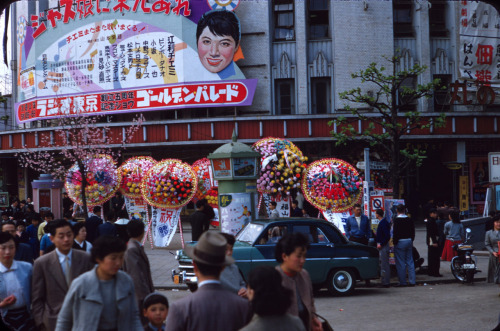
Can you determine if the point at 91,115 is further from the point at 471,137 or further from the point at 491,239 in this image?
the point at 491,239

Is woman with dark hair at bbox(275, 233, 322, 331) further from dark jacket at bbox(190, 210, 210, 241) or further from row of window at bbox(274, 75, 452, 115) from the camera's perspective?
row of window at bbox(274, 75, 452, 115)

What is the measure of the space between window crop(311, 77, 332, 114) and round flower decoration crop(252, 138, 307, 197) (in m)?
10.8

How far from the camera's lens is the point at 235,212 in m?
15.9

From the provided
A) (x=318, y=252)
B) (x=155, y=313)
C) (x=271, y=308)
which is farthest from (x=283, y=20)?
(x=271, y=308)

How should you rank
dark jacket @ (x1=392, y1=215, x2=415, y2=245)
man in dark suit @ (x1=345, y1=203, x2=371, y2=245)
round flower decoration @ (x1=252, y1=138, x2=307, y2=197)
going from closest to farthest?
dark jacket @ (x1=392, y1=215, x2=415, y2=245), man in dark suit @ (x1=345, y1=203, x2=371, y2=245), round flower decoration @ (x1=252, y1=138, x2=307, y2=197)

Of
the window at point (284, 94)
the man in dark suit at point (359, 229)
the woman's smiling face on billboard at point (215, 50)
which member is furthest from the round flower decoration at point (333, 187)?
the woman's smiling face on billboard at point (215, 50)

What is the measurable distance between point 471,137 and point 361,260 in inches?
659

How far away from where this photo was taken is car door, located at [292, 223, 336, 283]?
42.4 feet

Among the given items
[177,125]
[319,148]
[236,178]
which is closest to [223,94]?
[177,125]

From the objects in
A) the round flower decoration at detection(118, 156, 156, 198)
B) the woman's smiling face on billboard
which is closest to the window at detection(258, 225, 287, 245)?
the round flower decoration at detection(118, 156, 156, 198)

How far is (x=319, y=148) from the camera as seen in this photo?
95.6ft

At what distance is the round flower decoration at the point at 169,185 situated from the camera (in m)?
19.9

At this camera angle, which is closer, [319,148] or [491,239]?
[491,239]

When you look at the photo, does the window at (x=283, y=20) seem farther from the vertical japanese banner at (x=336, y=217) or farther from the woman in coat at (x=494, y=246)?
the woman in coat at (x=494, y=246)
